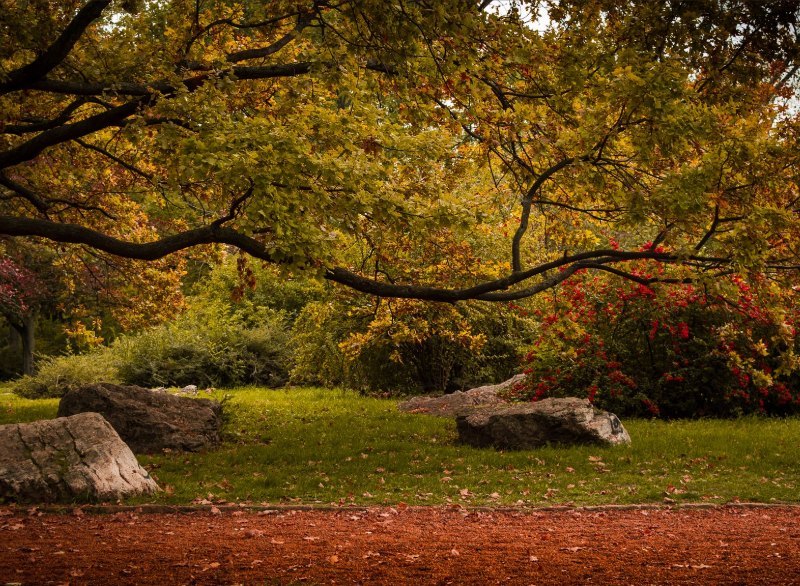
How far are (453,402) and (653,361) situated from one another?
3977mm

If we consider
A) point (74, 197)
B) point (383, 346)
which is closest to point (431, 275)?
point (383, 346)

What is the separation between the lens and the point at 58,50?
782 centimetres

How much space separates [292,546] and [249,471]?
174 inches

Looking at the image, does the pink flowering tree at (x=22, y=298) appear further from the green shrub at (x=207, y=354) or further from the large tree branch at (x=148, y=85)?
the large tree branch at (x=148, y=85)

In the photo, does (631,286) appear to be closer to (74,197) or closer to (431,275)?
(431,275)

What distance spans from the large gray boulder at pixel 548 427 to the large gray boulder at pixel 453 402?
8.55 ft

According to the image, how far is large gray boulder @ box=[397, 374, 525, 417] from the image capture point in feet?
50.3

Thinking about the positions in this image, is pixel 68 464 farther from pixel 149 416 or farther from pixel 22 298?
pixel 22 298

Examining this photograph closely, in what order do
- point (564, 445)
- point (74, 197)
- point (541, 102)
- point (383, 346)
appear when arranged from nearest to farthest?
point (541, 102) → point (564, 445) → point (74, 197) → point (383, 346)

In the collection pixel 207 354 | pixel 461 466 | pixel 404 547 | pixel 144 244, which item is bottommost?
pixel 404 547

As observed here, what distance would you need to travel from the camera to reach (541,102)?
332 inches

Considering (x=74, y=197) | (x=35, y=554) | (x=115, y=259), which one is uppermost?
(x=74, y=197)

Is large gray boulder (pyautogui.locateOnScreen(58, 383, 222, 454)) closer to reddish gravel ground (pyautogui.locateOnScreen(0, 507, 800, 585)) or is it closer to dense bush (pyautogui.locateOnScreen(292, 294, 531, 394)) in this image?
reddish gravel ground (pyautogui.locateOnScreen(0, 507, 800, 585))

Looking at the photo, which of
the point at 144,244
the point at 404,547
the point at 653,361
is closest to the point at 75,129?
the point at 144,244
